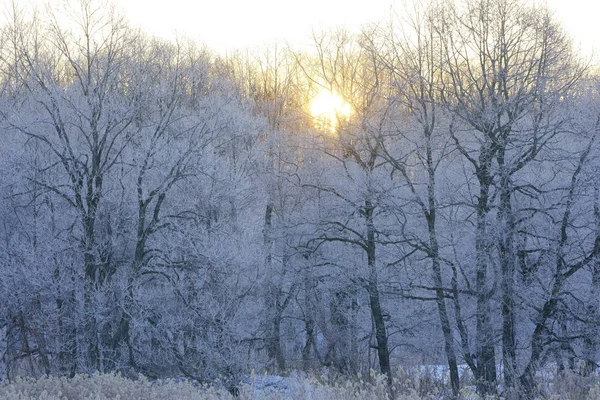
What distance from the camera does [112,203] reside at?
19.4m

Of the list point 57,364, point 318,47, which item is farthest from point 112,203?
point 318,47

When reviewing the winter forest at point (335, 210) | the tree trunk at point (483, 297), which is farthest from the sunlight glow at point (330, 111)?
the tree trunk at point (483, 297)

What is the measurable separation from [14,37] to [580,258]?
51.4ft

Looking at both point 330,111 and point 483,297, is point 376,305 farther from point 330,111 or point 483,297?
point 330,111

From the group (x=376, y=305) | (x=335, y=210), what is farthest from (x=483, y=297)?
(x=335, y=210)

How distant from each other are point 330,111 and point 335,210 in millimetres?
3496

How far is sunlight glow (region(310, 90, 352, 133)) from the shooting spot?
20.9 meters

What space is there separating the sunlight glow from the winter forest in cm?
10

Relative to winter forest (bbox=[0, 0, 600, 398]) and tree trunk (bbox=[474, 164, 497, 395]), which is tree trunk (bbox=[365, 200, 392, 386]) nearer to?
winter forest (bbox=[0, 0, 600, 398])

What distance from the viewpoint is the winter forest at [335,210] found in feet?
49.8

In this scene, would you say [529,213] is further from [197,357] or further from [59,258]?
[59,258]

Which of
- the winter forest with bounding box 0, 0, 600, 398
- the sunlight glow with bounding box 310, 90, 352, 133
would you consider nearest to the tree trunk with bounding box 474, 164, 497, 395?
the winter forest with bounding box 0, 0, 600, 398

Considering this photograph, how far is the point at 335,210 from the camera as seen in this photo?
68.3 feet

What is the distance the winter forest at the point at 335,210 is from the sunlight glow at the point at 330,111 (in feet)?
0.33
